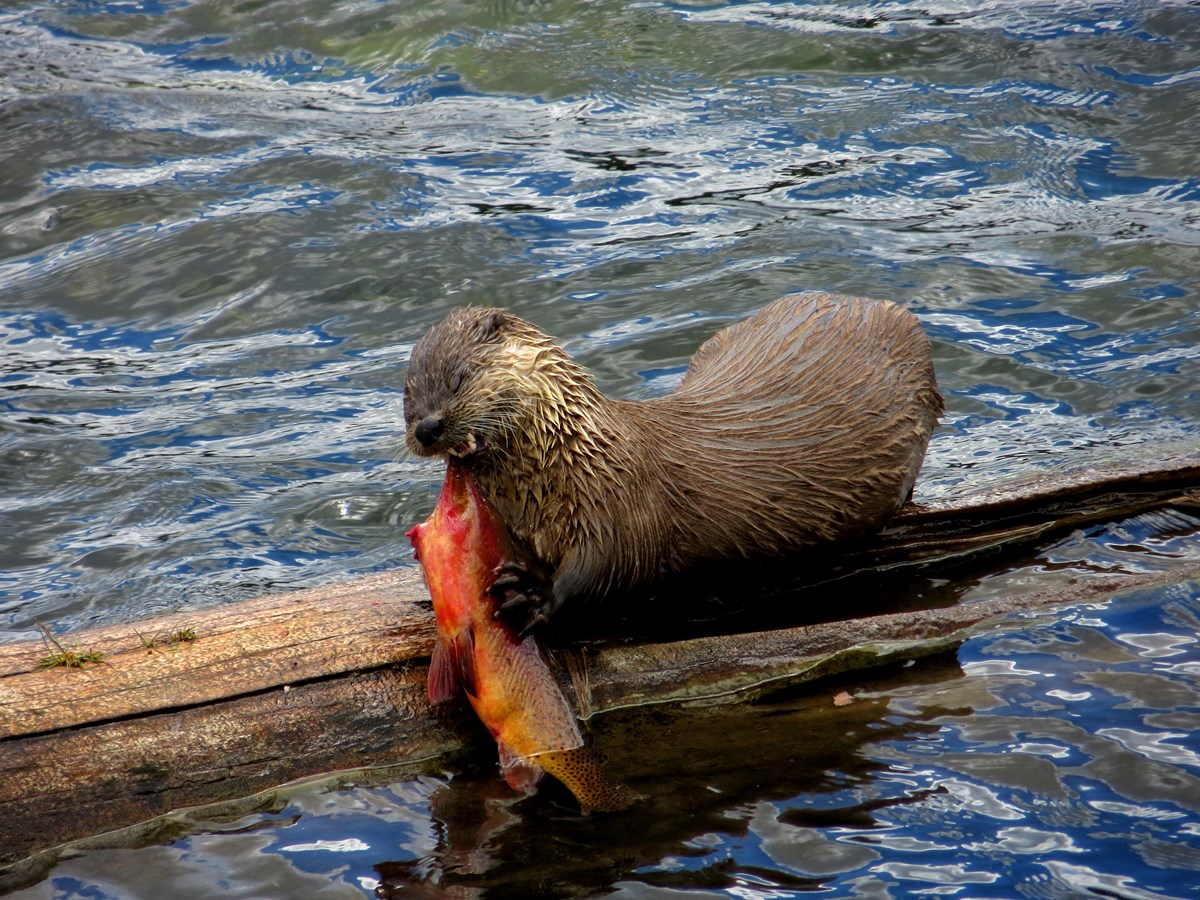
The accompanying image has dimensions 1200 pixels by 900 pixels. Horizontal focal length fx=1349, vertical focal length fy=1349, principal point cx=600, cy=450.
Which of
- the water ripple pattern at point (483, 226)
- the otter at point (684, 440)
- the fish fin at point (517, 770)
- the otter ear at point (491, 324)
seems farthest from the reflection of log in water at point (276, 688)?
the water ripple pattern at point (483, 226)

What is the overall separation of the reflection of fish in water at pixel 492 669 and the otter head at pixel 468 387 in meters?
0.18

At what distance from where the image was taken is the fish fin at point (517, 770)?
363cm

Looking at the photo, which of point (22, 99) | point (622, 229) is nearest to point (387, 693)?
point (622, 229)

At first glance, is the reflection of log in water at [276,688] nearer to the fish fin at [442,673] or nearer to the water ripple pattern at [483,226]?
the fish fin at [442,673]

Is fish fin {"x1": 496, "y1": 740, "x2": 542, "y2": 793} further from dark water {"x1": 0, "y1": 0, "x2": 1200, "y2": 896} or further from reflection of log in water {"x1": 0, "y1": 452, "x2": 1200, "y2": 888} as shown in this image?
reflection of log in water {"x1": 0, "y1": 452, "x2": 1200, "y2": 888}

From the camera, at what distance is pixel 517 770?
3.64 metres

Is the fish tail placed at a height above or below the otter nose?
below

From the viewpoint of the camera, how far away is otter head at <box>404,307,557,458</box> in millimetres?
3848

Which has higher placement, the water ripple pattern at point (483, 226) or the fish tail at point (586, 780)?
the water ripple pattern at point (483, 226)

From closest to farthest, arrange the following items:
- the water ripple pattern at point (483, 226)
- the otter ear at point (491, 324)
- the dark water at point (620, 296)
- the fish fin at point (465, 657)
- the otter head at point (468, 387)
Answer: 1. the dark water at point (620, 296)
2. the fish fin at point (465, 657)
3. the otter head at point (468, 387)
4. the otter ear at point (491, 324)
5. the water ripple pattern at point (483, 226)

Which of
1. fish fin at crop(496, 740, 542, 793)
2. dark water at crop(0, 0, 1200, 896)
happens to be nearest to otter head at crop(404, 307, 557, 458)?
fish fin at crop(496, 740, 542, 793)

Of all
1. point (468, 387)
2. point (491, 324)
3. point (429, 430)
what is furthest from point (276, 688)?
point (491, 324)

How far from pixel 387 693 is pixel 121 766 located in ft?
2.35

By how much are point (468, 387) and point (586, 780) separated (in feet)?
3.77
